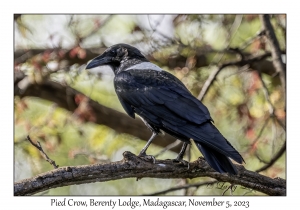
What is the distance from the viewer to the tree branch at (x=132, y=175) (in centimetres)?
387

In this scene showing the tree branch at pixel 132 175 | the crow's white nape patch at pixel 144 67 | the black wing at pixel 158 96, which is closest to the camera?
the tree branch at pixel 132 175

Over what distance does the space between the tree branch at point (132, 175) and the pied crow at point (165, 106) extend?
0.18m

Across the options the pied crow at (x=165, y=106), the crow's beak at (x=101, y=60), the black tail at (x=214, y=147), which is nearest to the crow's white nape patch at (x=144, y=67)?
the pied crow at (x=165, y=106)

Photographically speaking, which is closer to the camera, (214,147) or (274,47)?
(214,147)

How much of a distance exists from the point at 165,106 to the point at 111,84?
83.3 inches

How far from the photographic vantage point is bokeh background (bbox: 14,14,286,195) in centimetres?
571

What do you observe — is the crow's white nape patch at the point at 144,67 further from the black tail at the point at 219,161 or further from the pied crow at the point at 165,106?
the black tail at the point at 219,161

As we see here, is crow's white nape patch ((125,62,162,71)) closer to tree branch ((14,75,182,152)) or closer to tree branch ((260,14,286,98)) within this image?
tree branch ((260,14,286,98))

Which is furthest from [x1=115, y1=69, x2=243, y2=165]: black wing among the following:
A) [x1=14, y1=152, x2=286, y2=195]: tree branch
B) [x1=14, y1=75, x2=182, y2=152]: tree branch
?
[x1=14, y1=75, x2=182, y2=152]: tree branch

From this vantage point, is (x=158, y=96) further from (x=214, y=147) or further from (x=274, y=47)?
(x=274, y=47)

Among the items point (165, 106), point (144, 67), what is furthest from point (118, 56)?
point (165, 106)

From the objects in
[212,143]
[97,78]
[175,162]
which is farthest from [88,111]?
[212,143]

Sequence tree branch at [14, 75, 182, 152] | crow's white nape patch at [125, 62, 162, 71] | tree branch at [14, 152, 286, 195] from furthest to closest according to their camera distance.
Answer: tree branch at [14, 75, 182, 152] < crow's white nape patch at [125, 62, 162, 71] < tree branch at [14, 152, 286, 195]

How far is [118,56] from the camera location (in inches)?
217
